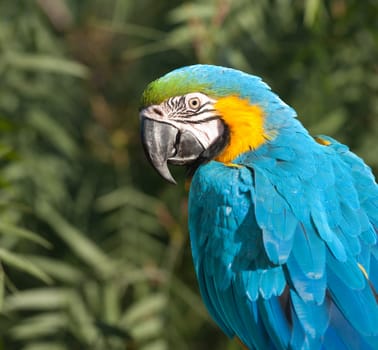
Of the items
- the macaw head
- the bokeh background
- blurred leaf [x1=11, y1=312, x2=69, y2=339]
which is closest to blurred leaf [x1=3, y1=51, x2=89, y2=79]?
the bokeh background

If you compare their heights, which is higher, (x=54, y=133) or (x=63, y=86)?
(x=63, y=86)

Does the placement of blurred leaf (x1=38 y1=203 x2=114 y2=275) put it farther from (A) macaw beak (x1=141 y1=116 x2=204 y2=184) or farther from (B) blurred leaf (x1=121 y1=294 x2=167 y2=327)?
(A) macaw beak (x1=141 y1=116 x2=204 y2=184)

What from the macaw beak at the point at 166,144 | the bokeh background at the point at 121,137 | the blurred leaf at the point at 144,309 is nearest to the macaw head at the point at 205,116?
the macaw beak at the point at 166,144

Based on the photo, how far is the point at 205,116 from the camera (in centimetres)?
180

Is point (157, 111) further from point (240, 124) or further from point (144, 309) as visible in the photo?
point (144, 309)

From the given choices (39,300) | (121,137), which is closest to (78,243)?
(39,300)

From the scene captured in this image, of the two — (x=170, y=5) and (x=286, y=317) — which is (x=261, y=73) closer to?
(x=170, y=5)

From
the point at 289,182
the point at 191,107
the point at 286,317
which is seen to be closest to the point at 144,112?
the point at 191,107

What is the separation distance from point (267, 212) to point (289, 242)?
6 cm

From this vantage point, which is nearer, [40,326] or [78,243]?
[40,326]

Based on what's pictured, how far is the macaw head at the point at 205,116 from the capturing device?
1.79 metres

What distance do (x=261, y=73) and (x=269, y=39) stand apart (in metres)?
0.09

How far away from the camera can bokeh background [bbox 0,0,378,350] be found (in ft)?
7.66

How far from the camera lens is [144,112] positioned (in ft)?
5.95
